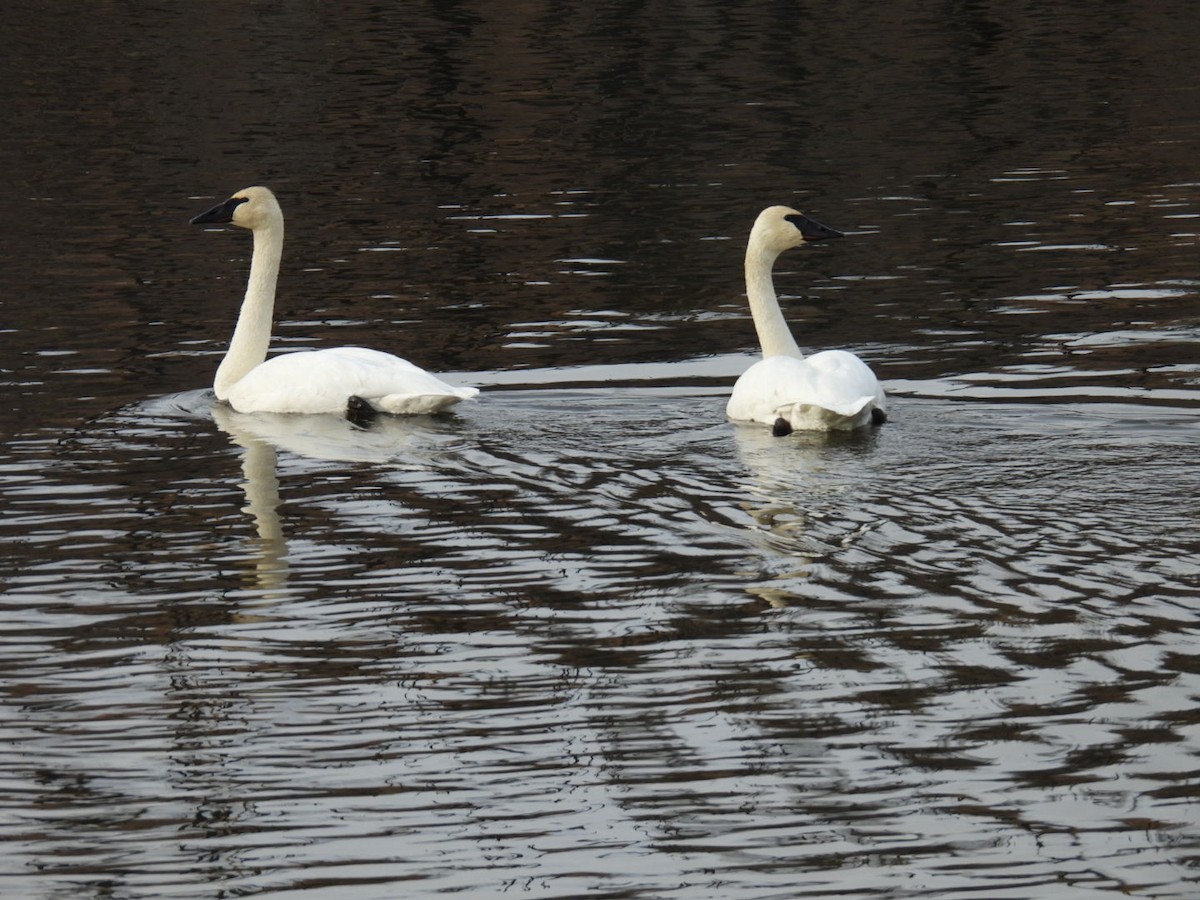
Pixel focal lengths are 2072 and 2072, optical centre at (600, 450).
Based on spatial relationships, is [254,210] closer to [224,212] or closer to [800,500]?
[224,212]

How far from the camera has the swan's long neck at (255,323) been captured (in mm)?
13641

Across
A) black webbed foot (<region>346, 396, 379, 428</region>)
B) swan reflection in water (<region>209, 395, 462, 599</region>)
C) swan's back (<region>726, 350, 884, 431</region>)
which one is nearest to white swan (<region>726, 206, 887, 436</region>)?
swan's back (<region>726, 350, 884, 431</region>)

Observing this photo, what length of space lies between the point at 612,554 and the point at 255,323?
18.0ft

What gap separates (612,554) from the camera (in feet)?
30.0

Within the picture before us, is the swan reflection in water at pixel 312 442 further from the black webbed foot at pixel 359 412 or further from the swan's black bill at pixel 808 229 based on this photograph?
the swan's black bill at pixel 808 229

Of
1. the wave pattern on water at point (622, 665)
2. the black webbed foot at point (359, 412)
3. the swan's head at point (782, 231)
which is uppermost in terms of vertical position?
the swan's head at point (782, 231)

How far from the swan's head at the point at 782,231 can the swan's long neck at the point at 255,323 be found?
3322mm

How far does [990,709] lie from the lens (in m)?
6.94

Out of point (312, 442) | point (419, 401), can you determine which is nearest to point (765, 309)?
point (419, 401)

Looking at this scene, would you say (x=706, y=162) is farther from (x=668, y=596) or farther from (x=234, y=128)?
(x=668, y=596)

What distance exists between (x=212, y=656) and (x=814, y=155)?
709 inches

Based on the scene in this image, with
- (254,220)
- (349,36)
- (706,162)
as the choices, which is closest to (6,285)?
(254,220)

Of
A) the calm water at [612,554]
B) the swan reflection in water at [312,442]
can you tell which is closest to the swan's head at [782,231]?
the calm water at [612,554]

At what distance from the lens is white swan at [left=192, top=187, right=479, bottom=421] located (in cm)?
1244
